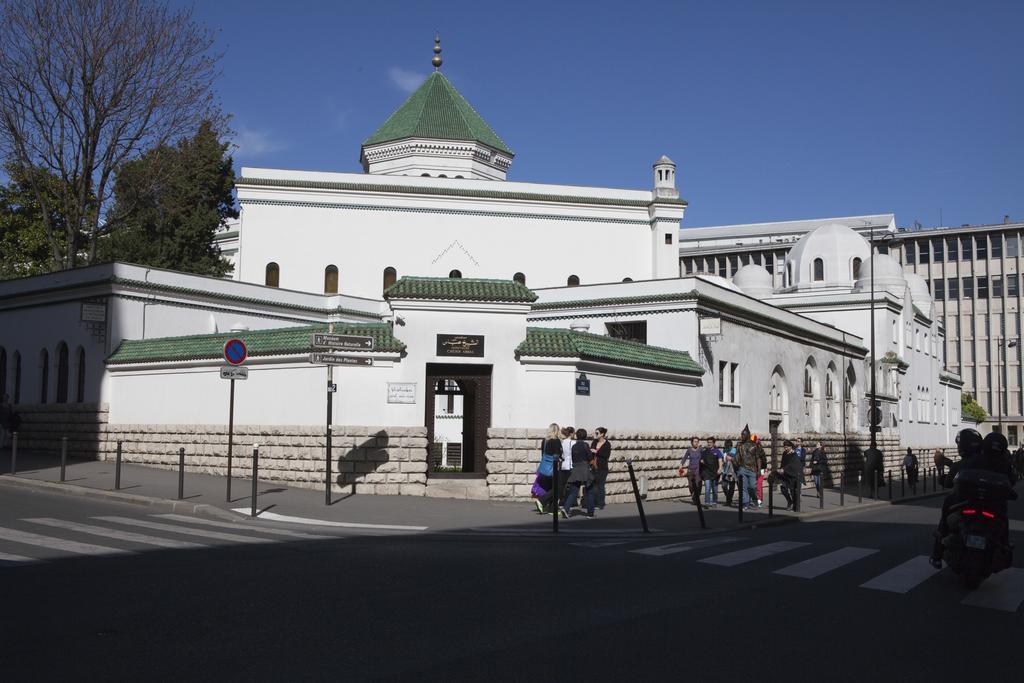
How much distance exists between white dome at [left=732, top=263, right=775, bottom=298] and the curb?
4035 cm

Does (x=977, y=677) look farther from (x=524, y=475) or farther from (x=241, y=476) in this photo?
(x=241, y=476)

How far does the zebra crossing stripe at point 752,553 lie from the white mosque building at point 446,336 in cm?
718

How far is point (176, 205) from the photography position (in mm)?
40062

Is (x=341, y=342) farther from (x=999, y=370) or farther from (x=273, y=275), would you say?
(x=999, y=370)

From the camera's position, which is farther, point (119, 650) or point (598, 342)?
point (598, 342)

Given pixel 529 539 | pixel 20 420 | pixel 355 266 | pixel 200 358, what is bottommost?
pixel 529 539

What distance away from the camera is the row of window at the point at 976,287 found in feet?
311

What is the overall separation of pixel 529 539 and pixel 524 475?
6009 millimetres

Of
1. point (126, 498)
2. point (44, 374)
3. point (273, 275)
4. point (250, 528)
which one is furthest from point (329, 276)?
point (250, 528)

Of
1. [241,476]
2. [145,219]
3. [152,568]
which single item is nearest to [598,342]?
[241,476]

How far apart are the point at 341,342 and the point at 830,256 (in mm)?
42729

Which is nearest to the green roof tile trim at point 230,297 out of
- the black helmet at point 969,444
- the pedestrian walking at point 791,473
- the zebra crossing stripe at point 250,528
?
the zebra crossing stripe at point 250,528

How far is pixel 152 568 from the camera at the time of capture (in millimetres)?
9641

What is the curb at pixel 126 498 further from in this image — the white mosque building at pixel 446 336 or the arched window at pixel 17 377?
the arched window at pixel 17 377
